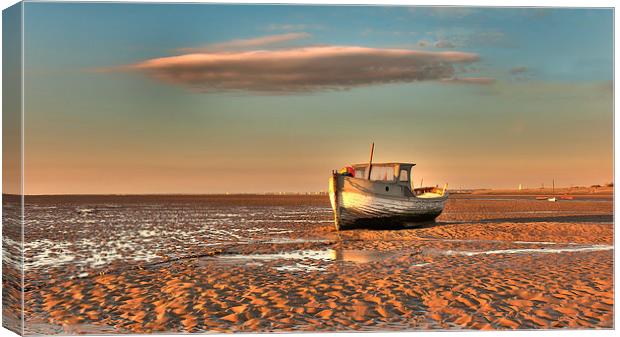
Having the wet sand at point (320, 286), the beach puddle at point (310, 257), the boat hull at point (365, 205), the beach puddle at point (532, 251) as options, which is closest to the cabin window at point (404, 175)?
the boat hull at point (365, 205)

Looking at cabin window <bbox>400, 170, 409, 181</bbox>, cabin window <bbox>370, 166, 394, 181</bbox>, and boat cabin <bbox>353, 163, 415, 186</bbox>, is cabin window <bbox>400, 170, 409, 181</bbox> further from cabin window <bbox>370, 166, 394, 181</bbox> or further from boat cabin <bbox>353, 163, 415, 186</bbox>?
cabin window <bbox>370, 166, 394, 181</bbox>

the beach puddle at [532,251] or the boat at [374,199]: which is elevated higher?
the boat at [374,199]

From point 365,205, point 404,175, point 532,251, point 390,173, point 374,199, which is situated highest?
point 390,173

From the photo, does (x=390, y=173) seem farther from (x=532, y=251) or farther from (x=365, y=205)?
(x=532, y=251)

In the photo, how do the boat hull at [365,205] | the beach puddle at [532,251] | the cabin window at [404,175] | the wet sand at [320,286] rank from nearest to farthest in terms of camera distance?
the wet sand at [320,286] → the beach puddle at [532,251] → the boat hull at [365,205] → the cabin window at [404,175]

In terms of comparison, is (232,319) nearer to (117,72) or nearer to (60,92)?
(60,92)

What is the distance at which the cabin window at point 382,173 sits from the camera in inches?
1153

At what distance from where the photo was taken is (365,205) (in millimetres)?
26812

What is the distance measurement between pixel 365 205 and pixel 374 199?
517 millimetres

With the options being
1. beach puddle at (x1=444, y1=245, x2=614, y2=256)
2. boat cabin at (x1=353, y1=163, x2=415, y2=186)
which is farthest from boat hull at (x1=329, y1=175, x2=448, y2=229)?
beach puddle at (x1=444, y1=245, x2=614, y2=256)

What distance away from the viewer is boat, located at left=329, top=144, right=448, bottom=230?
26922 millimetres

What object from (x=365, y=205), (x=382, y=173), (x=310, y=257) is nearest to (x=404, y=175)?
(x=382, y=173)

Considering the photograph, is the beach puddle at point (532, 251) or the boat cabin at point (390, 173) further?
the boat cabin at point (390, 173)

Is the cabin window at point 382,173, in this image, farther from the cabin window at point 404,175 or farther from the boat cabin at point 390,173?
the cabin window at point 404,175
